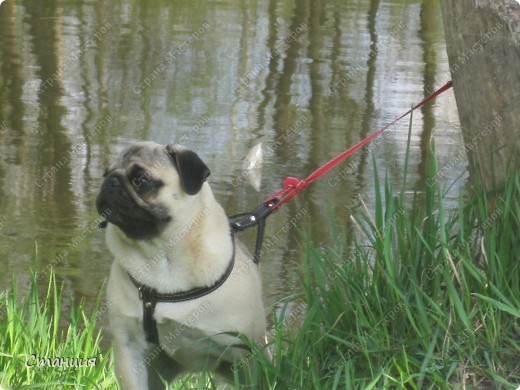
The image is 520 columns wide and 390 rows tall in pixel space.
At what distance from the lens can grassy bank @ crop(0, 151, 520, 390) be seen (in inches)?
172

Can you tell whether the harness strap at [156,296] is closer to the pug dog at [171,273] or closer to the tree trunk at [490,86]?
the pug dog at [171,273]

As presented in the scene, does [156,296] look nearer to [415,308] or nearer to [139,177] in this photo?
[139,177]

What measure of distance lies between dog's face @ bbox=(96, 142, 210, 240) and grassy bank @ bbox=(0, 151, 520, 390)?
2.06ft

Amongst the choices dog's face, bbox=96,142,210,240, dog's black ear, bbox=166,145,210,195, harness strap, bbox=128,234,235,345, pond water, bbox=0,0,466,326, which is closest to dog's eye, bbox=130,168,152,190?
dog's face, bbox=96,142,210,240

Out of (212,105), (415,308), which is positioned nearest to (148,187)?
(415,308)

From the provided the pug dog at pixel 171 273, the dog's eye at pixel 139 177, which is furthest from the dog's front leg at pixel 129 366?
the dog's eye at pixel 139 177

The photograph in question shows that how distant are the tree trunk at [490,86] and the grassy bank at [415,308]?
192 mm

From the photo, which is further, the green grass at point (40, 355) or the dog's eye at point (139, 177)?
the green grass at point (40, 355)

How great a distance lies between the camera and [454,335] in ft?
14.5

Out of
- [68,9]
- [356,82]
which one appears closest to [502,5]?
[356,82]

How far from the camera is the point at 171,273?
491cm

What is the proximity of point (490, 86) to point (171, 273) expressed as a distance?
169 centimetres

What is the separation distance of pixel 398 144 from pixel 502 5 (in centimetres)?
662

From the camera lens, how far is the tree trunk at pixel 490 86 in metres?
4.89
